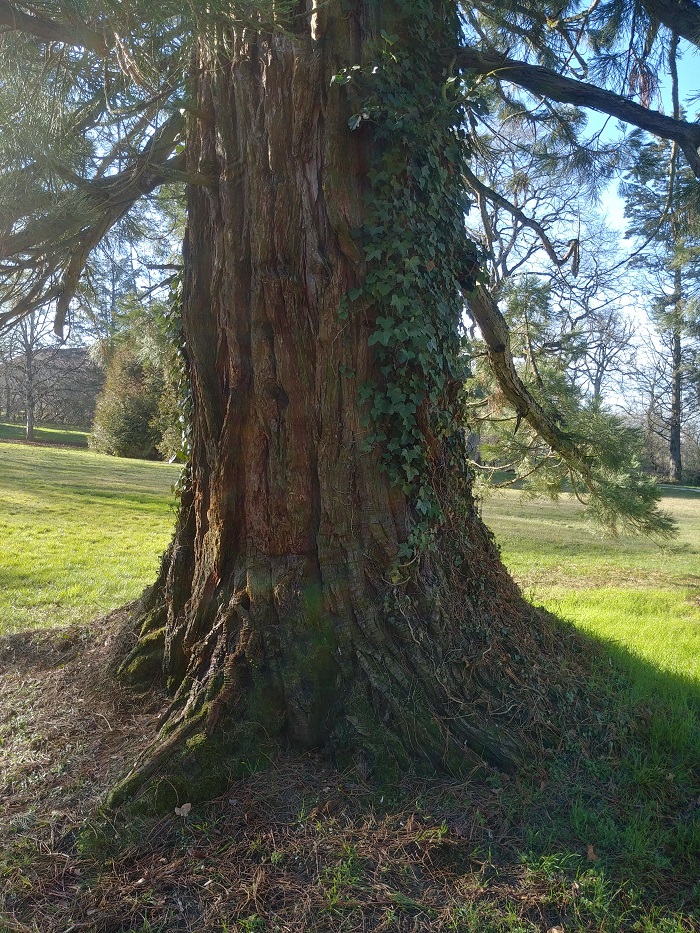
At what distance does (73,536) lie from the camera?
978 cm

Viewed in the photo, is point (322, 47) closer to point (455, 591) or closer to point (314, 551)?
point (314, 551)

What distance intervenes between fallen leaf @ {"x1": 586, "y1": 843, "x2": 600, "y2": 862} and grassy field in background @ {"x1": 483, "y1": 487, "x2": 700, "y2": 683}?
7.19 ft

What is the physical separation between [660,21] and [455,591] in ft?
12.7

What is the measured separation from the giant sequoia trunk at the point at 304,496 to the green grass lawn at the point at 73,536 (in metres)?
3.09

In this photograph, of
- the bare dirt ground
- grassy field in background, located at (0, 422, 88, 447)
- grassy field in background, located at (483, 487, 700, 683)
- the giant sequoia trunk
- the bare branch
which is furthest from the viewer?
grassy field in background, located at (0, 422, 88, 447)

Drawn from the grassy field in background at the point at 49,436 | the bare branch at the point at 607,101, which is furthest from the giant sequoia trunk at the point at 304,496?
the grassy field in background at the point at 49,436

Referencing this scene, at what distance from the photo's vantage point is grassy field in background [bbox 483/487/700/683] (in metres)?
5.19

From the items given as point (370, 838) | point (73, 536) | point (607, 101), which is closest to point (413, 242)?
point (607, 101)

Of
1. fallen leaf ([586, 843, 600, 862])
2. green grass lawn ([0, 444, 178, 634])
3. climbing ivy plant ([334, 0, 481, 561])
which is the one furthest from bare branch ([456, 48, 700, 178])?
green grass lawn ([0, 444, 178, 634])

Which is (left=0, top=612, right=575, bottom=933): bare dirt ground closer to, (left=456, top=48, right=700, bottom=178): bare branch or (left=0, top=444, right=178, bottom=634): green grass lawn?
(left=0, top=444, right=178, bottom=634): green grass lawn

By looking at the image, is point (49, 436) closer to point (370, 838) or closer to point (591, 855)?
point (370, 838)

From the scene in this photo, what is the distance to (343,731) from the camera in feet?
9.59

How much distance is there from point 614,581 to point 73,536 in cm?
827

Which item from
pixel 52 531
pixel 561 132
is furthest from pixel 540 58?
pixel 52 531
